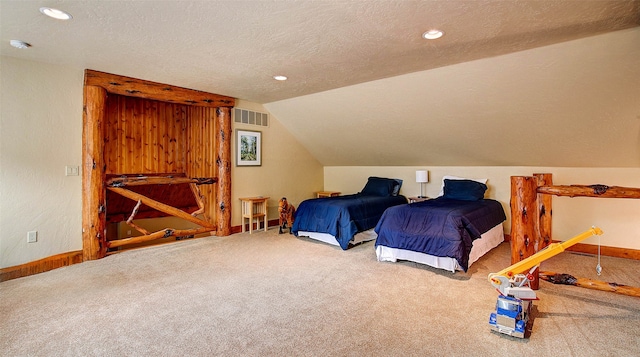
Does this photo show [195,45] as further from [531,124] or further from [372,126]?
[531,124]

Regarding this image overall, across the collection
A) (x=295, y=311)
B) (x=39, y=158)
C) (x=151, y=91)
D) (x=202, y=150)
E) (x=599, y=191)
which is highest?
(x=151, y=91)

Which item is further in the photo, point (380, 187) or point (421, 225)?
point (380, 187)

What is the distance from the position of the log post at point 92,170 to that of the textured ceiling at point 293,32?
426 millimetres

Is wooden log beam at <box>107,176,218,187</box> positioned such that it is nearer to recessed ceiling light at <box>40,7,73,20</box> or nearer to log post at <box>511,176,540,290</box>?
recessed ceiling light at <box>40,7,73,20</box>

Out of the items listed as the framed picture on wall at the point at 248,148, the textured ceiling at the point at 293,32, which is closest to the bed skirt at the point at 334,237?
the framed picture on wall at the point at 248,148

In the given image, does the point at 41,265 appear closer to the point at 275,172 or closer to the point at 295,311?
the point at 295,311

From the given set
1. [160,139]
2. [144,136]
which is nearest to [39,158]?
[144,136]

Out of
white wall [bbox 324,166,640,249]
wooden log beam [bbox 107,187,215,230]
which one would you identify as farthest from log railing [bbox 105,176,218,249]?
white wall [bbox 324,166,640,249]

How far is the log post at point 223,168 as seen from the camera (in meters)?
5.30

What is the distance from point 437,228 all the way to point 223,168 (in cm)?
349

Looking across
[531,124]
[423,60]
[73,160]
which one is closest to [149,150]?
[73,160]

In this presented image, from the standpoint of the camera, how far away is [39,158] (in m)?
3.64

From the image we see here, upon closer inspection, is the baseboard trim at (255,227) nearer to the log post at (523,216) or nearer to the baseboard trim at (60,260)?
the baseboard trim at (60,260)

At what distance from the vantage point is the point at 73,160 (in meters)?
3.91
